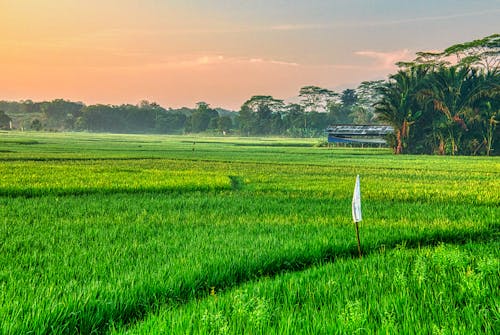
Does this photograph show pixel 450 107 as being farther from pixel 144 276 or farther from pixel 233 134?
pixel 233 134

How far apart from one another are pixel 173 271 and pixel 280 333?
1.88 meters

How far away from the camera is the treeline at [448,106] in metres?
40.0

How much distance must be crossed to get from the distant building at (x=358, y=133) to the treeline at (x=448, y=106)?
1414cm

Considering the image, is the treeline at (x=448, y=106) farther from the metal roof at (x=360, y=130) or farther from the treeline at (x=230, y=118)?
the treeline at (x=230, y=118)

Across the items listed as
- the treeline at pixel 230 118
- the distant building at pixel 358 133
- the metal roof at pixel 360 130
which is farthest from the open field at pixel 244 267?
the treeline at pixel 230 118

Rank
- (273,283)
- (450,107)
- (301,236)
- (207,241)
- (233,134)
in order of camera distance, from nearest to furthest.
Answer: (273,283)
(207,241)
(301,236)
(450,107)
(233,134)

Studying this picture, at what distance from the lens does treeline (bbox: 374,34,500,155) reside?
40.0 m

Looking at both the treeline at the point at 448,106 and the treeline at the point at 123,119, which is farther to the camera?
the treeline at the point at 123,119

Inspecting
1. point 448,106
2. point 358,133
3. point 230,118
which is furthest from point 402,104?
point 230,118

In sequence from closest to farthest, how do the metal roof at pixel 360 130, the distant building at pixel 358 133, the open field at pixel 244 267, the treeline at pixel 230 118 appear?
the open field at pixel 244 267 → the metal roof at pixel 360 130 → the distant building at pixel 358 133 → the treeline at pixel 230 118

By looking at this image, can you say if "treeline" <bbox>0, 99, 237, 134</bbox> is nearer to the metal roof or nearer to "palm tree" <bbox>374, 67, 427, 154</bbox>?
the metal roof

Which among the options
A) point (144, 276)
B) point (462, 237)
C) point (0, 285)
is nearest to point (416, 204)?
point (462, 237)

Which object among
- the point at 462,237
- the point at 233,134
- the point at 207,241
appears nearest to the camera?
the point at 207,241

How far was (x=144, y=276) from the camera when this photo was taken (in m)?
4.26
